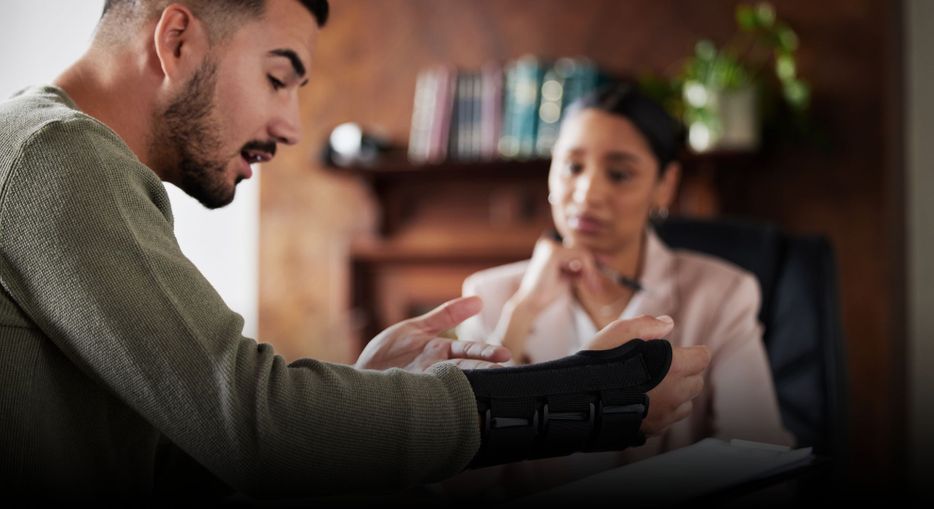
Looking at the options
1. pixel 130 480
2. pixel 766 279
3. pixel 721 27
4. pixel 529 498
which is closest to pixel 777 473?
pixel 529 498

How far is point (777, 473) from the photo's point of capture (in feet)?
2.54

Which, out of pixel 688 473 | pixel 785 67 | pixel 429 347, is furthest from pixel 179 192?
pixel 688 473

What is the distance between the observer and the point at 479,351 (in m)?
0.98

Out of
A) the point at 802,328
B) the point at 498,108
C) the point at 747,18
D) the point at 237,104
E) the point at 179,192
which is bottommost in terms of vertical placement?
the point at 802,328

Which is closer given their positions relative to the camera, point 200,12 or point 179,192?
point 200,12

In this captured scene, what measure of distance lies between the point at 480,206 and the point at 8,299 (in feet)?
9.24

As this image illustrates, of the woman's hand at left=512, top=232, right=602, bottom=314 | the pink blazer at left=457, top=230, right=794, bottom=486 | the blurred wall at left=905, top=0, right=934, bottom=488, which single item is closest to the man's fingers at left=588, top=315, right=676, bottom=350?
the pink blazer at left=457, top=230, right=794, bottom=486

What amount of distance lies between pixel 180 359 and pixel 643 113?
1171 mm

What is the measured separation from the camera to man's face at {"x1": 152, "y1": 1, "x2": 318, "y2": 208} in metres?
1.03

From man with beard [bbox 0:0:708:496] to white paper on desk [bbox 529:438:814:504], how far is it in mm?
44

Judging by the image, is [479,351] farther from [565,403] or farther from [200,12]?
[200,12]

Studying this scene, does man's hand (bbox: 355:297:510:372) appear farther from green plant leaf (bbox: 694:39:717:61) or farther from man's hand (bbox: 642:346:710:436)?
green plant leaf (bbox: 694:39:717:61)

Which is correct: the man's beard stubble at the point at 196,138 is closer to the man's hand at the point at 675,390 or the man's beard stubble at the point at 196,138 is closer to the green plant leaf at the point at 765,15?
the man's hand at the point at 675,390

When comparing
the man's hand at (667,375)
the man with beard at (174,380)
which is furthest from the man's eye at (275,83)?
the man's hand at (667,375)
